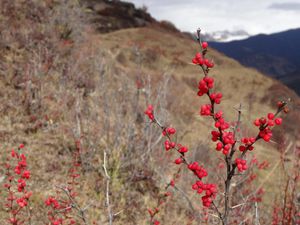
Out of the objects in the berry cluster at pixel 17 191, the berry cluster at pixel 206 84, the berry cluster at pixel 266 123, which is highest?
the berry cluster at pixel 206 84

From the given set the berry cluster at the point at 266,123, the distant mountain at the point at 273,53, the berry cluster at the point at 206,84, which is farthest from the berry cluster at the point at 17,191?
the distant mountain at the point at 273,53

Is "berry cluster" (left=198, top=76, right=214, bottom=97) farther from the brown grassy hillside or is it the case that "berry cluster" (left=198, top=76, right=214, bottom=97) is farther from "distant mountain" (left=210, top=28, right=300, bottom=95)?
"distant mountain" (left=210, top=28, right=300, bottom=95)

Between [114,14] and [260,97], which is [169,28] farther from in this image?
[260,97]

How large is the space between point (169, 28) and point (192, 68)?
9.53m

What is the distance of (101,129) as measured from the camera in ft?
20.2

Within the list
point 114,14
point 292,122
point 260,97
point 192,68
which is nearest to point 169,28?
point 114,14

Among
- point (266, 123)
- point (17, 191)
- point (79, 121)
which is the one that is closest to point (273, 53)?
point (79, 121)

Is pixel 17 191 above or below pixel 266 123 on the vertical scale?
below

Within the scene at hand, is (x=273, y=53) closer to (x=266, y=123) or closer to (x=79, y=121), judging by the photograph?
(x=79, y=121)

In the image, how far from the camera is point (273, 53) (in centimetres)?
11394

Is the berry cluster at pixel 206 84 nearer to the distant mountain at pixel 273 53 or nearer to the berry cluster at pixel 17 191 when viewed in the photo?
the berry cluster at pixel 17 191

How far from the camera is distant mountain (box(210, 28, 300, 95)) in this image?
294 ft

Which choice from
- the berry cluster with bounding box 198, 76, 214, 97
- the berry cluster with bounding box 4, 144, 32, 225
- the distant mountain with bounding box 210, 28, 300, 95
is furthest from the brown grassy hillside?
the distant mountain with bounding box 210, 28, 300, 95

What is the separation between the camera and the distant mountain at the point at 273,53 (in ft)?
294
